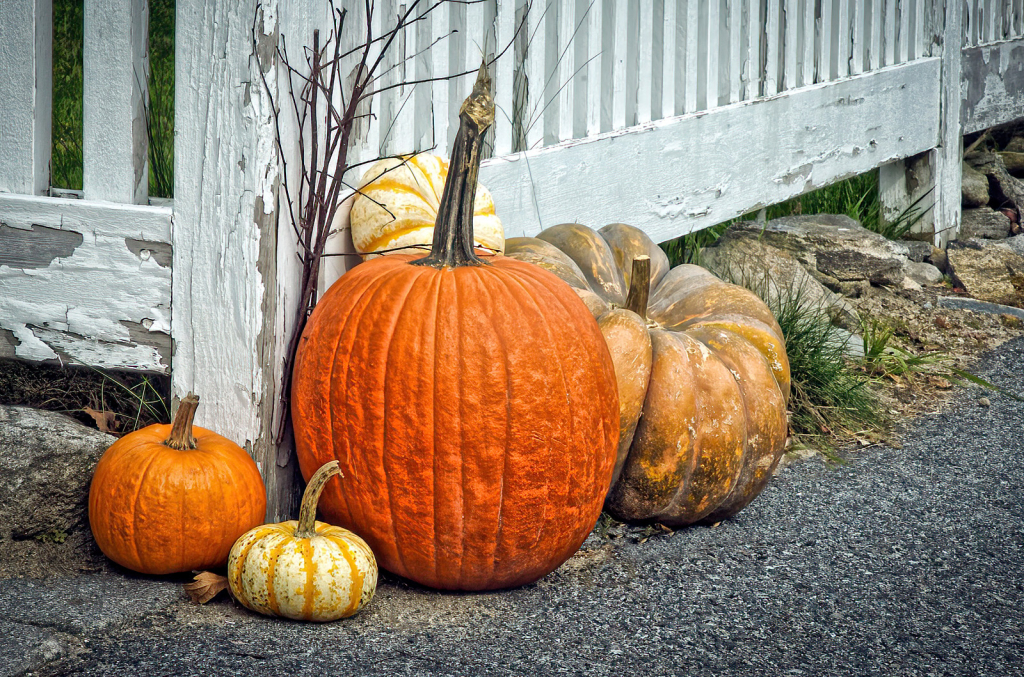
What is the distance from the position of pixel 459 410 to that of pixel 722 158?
2.85 metres

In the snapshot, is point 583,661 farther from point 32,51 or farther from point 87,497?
point 32,51

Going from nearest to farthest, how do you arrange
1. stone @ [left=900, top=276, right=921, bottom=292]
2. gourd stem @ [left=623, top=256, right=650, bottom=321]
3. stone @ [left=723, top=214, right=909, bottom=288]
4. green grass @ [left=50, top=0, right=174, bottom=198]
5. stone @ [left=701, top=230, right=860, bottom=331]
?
1. gourd stem @ [left=623, top=256, right=650, bottom=321]
2. green grass @ [left=50, top=0, right=174, bottom=198]
3. stone @ [left=701, top=230, right=860, bottom=331]
4. stone @ [left=723, top=214, right=909, bottom=288]
5. stone @ [left=900, top=276, right=921, bottom=292]

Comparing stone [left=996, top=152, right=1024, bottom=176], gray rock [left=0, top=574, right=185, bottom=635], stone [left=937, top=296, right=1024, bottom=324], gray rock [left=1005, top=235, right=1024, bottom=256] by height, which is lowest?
gray rock [left=0, top=574, right=185, bottom=635]

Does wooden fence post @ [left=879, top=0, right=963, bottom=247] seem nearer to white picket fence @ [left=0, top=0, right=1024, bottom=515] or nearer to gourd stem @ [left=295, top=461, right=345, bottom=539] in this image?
white picket fence @ [left=0, top=0, right=1024, bottom=515]

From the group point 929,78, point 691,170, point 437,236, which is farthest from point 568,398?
point 929,78

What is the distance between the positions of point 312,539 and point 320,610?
0.48 ft

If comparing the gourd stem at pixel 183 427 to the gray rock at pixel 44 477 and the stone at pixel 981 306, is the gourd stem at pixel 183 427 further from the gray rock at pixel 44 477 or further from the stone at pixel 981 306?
the stone at pixel 981 306

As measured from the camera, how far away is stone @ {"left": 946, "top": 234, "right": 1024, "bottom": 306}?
5281 millimetres

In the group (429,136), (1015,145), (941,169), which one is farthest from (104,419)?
(1015,145)

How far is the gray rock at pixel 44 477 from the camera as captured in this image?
219cm

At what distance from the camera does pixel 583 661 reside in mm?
1921

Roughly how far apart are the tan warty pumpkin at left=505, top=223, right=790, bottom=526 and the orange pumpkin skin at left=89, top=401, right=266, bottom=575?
1.02m

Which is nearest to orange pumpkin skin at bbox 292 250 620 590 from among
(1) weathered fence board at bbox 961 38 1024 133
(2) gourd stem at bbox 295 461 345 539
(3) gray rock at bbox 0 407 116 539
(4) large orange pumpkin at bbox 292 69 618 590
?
(4) large orange pumpkin at bbox 292 69 618 590

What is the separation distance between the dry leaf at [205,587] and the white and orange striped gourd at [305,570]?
0.05 metres
